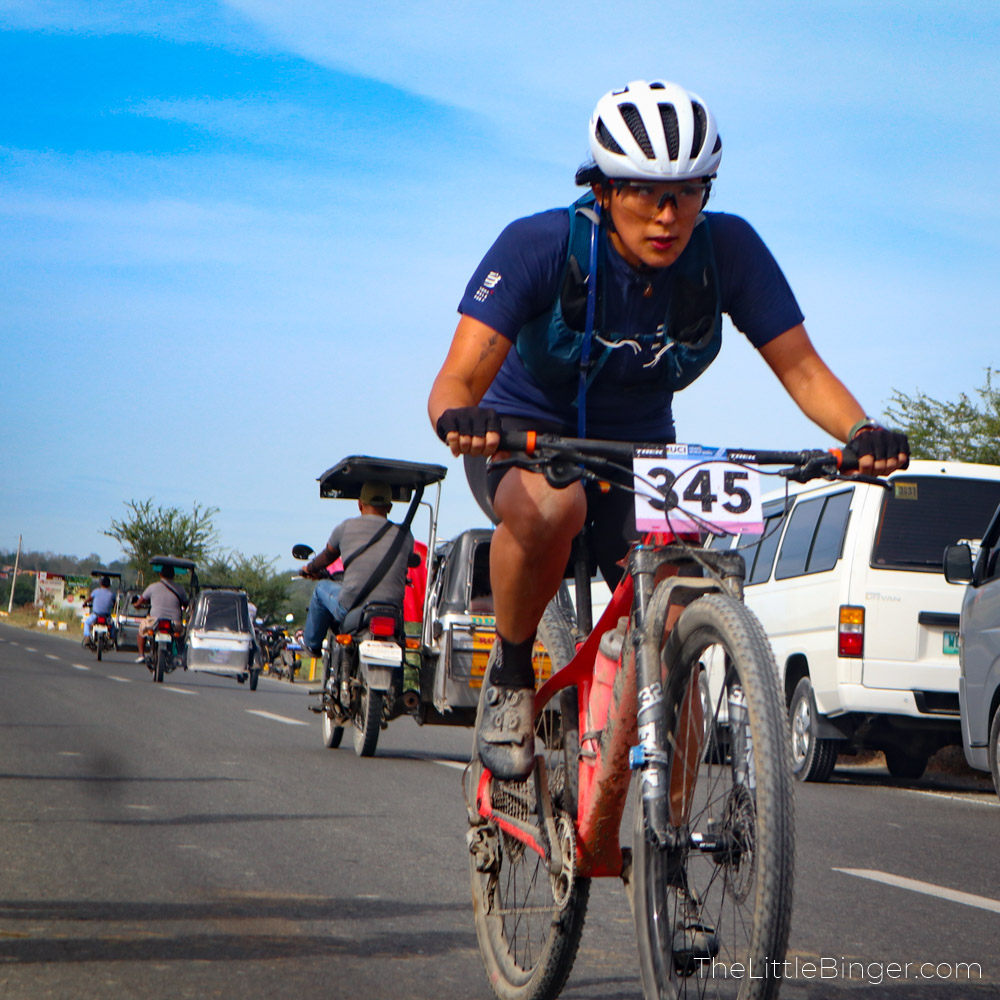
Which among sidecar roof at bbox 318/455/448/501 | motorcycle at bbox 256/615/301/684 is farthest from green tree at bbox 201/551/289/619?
sidecar roof at bbox 318/455/448/501

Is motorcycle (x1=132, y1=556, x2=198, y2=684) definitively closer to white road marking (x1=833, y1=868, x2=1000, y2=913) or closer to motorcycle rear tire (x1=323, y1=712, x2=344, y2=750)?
motorcycle rear tire (x1=323, y1=712, x2=344, y2=750)

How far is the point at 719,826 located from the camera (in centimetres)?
302

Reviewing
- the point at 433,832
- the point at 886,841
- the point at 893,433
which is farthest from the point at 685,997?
the point at 886,841

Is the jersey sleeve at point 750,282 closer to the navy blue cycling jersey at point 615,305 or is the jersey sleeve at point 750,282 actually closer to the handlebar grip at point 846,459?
the navy blue cycling jersey at point 615,305

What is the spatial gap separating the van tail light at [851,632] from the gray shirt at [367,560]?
339cm

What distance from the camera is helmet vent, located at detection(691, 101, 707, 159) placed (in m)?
3.49

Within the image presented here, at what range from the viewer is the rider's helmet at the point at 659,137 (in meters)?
3.49

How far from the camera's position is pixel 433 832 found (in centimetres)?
737

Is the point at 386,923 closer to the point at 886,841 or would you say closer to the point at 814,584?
the point at 886,841

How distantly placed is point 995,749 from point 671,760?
22.1 feet

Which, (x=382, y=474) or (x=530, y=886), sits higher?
(x=382, y=474)

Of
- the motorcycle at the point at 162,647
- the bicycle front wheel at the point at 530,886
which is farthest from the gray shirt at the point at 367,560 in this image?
the motorcycle at the point at 162,647

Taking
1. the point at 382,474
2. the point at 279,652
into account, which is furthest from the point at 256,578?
the point at 382,474

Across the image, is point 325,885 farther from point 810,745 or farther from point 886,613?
point 810,745
